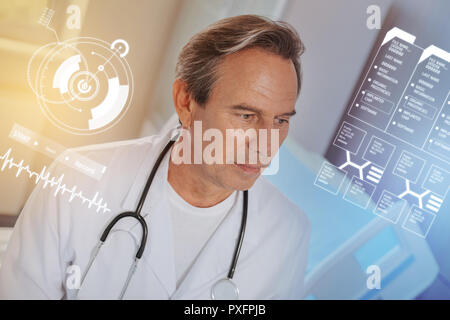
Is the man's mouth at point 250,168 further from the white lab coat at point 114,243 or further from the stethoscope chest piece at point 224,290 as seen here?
the stethoscope chest piece at point 224,290

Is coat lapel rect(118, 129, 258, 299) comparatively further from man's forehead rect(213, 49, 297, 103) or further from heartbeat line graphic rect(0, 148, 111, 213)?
man's forehead rect(213, 49, 297, 103)

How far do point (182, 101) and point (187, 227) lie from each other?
0.33 metres

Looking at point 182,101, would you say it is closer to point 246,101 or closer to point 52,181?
point 246,101

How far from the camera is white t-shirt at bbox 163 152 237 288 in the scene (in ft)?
4.31

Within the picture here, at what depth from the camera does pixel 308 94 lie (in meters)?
1.36

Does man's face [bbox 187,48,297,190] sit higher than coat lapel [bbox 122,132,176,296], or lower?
higher

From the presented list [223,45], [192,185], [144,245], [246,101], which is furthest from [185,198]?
[223,45]

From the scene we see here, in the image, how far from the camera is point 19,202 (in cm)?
132

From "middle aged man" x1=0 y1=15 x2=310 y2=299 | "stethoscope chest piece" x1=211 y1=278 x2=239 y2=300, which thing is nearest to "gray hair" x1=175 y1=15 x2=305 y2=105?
"middle aged man" x1=0 y1=15 x2=310 y2=299

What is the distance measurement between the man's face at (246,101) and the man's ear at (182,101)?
0.02 m

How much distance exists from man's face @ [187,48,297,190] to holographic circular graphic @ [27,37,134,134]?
0.81ft

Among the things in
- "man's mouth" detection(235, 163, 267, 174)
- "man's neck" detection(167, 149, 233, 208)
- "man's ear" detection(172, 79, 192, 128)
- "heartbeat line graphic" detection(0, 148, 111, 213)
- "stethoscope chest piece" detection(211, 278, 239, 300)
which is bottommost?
"stethoscope chest piece" detection(211, 278, 239, 300)

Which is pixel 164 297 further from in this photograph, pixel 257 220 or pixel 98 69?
pixel 98 69

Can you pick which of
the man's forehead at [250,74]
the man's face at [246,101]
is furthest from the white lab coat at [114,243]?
the man's forehead at [250,74]
